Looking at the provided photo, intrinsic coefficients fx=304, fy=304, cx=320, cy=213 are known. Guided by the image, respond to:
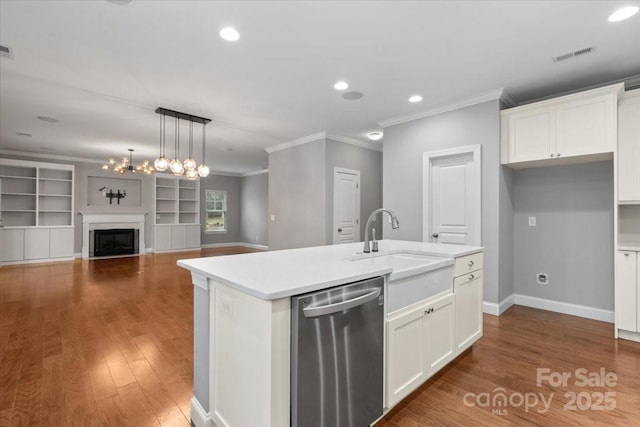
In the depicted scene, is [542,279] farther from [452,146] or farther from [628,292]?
[452,146]

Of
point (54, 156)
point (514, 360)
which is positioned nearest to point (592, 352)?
point (514, 360)

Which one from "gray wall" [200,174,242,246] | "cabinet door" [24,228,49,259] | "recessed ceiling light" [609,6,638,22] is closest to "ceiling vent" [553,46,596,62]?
"recessed ceiling light" [609,6,638,22]

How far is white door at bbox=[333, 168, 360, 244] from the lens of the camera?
5.75 meters

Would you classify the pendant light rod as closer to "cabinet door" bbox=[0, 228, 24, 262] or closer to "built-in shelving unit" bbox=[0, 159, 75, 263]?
"built-in shelving unit" bbox=[0, 159, 75, 263]

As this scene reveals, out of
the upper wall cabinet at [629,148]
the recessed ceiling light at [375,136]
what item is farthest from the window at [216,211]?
the upper wall cabinet at [629,148]

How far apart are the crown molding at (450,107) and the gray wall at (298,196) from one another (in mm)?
1394

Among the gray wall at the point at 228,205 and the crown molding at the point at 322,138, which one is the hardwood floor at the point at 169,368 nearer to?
the crown molding at the point at 322,138

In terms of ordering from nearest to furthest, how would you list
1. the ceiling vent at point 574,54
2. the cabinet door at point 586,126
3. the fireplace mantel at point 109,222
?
the ceiling vent at point 574,54 → the cabinet door at point 586,126 → the fireplace mantel at point 109,222

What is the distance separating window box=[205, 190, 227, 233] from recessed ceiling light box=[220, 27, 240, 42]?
874cm

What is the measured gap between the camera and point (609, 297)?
3443mm

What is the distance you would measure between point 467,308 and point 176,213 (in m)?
9.37

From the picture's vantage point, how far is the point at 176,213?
9.79m

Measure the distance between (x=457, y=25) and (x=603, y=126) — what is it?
195 centimetres

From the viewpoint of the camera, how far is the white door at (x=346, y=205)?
575 centimetres
